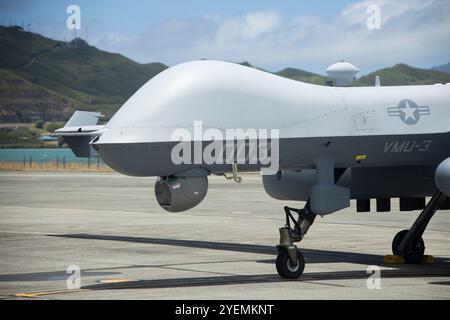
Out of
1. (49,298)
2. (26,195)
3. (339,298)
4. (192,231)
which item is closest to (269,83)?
(339,298)

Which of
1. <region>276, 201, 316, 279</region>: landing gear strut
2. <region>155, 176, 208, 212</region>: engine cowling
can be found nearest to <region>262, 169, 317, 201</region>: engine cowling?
<region>276, 201, 316, 279</region>: landing gear strut

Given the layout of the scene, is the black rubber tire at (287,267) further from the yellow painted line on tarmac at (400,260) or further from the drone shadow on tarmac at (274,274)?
the yellow painted line on tarmac at (400,260)

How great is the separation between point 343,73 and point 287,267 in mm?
4458

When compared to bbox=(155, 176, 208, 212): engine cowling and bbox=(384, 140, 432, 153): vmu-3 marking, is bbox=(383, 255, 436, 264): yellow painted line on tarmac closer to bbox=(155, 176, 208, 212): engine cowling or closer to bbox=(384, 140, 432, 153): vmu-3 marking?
bbox=(384, 140, 432, 153): vmu-3 marking

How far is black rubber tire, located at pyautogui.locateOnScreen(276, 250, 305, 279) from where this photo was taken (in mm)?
16938

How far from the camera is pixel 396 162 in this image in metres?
18.3

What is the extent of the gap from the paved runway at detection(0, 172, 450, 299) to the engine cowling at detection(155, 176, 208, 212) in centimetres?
135

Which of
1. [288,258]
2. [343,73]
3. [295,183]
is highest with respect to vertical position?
[343,73]

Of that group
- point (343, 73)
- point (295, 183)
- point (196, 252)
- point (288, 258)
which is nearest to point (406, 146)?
point (343, 73)

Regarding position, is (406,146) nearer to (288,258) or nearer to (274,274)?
(288,258)

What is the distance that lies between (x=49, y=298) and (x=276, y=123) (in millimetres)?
4757

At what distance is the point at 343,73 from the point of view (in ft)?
63.7

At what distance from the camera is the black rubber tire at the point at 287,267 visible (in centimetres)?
1694
